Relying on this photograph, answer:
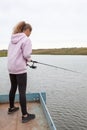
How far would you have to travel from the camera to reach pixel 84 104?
54.9 ft

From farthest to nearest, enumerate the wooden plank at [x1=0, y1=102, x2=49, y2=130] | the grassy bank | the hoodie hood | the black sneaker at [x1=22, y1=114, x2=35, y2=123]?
the grassy bank, the black sneaker at [x1=22, y1=114, x2=35, y2=123], the hoodie hood, the wooden plank at [x1=0, y1=102, x2=49, y2=130]

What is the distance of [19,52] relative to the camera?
5.73m

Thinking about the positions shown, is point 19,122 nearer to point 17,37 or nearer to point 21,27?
point 17,37

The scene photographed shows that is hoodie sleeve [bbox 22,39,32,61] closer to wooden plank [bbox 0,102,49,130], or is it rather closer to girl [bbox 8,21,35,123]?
girl [bbox 8,21,35,123]

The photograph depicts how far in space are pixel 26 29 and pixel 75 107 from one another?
10957 millimetres

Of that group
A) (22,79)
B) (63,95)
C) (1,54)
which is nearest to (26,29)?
(22,79)

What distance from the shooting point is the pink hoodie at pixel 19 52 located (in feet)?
18.6

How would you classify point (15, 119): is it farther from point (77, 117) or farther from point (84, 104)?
point (84, 104)

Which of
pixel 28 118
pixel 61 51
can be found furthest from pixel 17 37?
pixel 61 51

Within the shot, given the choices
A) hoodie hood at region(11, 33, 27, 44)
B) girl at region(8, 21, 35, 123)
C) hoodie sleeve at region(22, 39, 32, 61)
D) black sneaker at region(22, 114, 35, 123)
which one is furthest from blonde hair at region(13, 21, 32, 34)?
black sneaker at region(22, 114, 35, 123)

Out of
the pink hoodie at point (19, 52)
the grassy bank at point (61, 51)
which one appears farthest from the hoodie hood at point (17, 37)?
the grassy bank at point (61, 51)

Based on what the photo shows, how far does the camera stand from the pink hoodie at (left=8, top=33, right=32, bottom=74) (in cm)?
568

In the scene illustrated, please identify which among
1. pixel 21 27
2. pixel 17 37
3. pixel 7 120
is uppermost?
pixel 21 27

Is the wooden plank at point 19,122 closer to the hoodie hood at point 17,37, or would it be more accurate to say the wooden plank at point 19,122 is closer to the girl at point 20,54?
the girl at point 20,54
